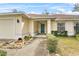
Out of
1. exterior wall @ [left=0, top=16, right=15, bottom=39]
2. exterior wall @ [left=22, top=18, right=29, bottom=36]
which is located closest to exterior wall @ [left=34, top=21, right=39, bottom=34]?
exterior wall @ [left=22, top=18, right=29, bottom=36]

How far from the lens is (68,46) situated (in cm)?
267

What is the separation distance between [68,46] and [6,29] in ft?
3.23

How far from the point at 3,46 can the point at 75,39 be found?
1095mm

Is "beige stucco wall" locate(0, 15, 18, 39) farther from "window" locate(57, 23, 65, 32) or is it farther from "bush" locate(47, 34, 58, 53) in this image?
"window" locate(57, 23, 65, 32)

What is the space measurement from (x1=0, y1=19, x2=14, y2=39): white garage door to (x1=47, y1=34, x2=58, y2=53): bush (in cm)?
58

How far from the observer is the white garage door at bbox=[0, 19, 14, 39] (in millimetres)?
2701

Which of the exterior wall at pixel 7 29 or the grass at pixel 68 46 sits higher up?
the exterior wall at pixel 7 29

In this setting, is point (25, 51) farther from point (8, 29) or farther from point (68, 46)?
point (68, 46)

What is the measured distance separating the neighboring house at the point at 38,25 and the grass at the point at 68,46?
3.8 inches

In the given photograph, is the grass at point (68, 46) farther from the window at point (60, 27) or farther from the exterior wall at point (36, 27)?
the exterior wall at point (36, 27)

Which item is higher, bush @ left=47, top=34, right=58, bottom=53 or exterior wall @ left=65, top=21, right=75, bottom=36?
exterior wall @ left=65, top=21, right=75, bottom=36

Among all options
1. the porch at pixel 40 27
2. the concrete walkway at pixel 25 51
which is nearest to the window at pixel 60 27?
the porch at pixel 40 27

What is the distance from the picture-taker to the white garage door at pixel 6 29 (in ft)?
8.86

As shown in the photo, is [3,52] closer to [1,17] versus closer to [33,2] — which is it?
[1,17]
